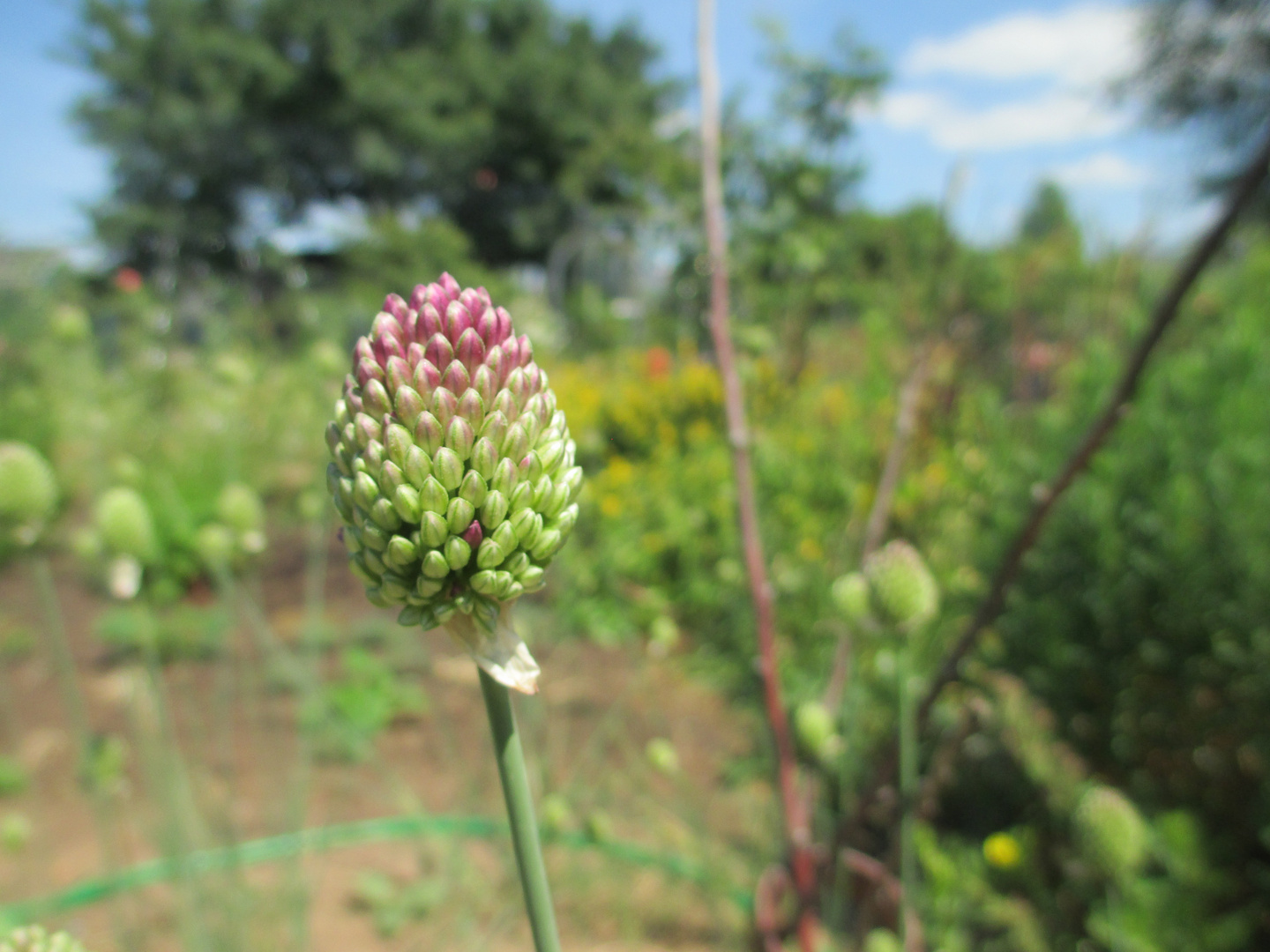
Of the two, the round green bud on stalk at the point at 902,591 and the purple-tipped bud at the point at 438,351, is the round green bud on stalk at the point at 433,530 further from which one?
the round green bud on stalk at the point at 902,591

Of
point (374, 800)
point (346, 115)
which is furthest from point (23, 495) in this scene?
point (346, 115)

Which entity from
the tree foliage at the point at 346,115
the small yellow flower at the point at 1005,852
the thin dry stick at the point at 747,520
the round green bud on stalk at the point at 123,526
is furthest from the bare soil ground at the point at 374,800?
the tree foliage at the point at 346,115

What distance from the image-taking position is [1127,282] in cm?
238

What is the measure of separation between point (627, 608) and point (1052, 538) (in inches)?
59.1

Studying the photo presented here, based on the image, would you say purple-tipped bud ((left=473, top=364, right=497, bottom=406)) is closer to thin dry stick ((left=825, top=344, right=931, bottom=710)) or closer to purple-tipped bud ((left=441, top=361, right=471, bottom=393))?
purple-tipped bud ((left=441, top=361, right=471, bottom=393))

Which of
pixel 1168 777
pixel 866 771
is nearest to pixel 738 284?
pixel 866 771

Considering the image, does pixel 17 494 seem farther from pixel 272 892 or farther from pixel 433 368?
pixel 272 892

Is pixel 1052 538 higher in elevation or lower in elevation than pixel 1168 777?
higher

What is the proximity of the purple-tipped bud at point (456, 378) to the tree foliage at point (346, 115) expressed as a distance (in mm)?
14011

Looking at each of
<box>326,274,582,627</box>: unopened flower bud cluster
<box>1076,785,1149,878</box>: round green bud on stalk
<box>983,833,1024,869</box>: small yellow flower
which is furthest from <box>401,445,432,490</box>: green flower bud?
<box>983,833,1024,869</box>: small yellow flower

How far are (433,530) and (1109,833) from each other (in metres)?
0.97

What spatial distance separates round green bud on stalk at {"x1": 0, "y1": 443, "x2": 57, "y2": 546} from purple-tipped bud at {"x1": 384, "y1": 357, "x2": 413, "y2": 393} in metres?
0.76

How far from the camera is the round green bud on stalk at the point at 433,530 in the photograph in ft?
1.12

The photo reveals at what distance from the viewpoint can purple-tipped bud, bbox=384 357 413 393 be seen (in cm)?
35
